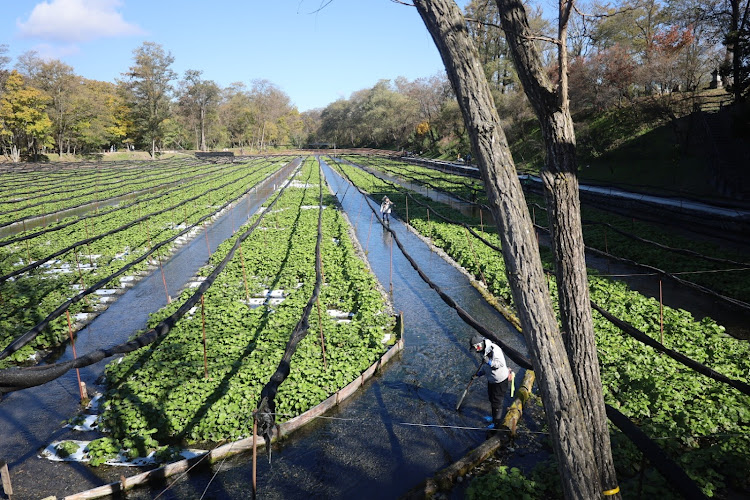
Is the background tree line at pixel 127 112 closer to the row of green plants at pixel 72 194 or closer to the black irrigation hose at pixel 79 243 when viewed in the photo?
the row of green plants at pixel 72 194

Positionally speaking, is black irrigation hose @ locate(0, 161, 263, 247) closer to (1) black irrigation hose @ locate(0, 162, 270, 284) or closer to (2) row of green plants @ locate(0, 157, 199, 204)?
(1) black irrigation hose @ locate(0, 162, 270, 284)

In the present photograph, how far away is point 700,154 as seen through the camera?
31844mm

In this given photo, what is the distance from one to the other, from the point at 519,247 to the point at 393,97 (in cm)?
10421

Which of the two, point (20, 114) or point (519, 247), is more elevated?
point (20, 114)

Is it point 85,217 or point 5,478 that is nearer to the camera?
point 5,478

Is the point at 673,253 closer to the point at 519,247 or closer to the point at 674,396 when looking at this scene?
the point at 674,396

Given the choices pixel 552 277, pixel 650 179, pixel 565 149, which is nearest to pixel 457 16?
pixel 565 149

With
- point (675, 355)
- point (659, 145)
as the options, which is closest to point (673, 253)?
point (675, 355)

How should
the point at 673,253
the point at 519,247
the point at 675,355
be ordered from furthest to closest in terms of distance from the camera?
the point at 673,253
the point at 675,355
the point at 519,247

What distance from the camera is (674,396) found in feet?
27.5

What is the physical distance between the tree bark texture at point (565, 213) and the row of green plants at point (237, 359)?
5.68 m

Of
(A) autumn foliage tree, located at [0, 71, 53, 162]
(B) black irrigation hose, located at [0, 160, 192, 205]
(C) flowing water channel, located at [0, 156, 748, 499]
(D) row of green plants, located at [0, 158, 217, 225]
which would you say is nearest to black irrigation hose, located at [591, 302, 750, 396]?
(C) flowing water channel, located at [0, 156, 748, 499]

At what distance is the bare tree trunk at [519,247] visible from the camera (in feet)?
12.9

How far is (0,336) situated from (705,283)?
62.4ft
